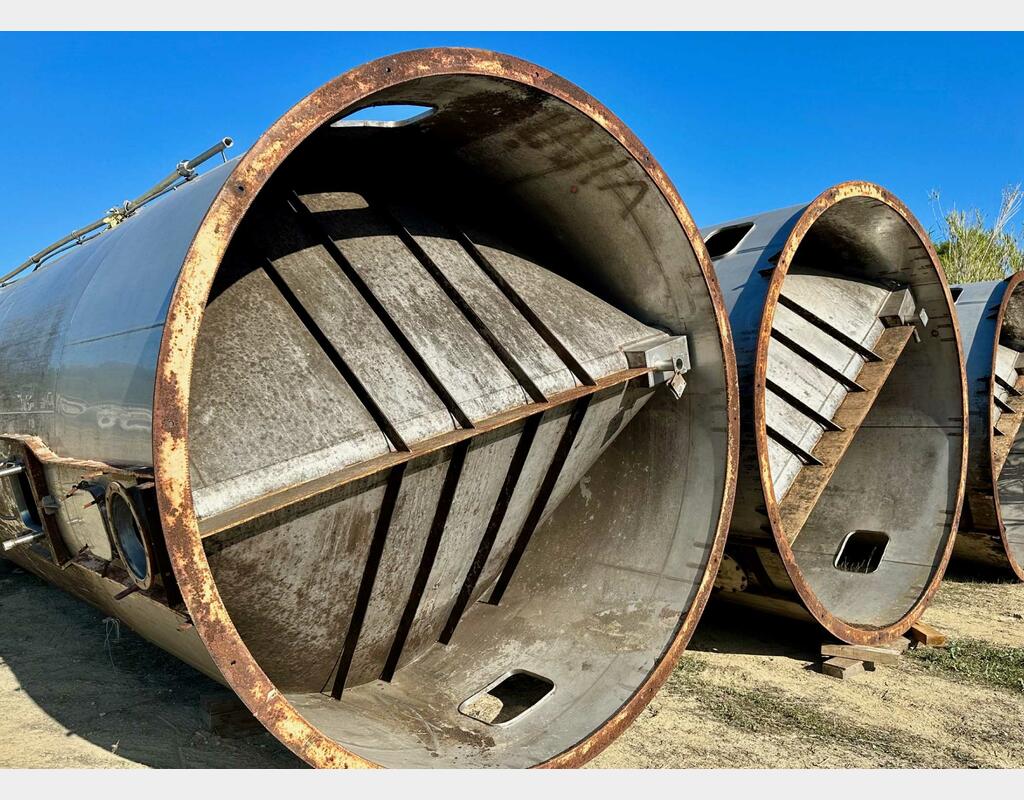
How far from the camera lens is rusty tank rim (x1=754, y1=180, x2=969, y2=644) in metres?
4.41

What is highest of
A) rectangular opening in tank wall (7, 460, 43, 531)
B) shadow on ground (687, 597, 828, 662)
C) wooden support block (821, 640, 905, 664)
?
rectangular opening in tank wall (7, 460, 43, 531)

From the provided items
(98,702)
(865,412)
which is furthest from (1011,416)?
(98,702)

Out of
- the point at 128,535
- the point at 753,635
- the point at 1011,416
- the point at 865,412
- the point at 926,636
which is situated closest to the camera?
the point at 128,535

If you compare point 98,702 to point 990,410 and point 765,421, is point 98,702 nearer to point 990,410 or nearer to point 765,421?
point 765,421

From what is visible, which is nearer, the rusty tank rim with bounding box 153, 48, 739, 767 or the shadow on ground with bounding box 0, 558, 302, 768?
the rusty tank rim with bounding box 153, 48, 739, 767

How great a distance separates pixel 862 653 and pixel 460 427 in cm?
348

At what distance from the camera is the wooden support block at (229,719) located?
361 cm

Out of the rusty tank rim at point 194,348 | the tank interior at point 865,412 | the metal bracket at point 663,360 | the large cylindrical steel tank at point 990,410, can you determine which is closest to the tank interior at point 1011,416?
the large cylindrical steel tank at point 990,410

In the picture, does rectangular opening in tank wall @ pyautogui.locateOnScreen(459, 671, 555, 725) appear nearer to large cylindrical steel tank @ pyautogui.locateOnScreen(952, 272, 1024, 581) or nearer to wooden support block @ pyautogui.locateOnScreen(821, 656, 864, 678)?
wooden support block @ pyautogui.locateOnScreen(821, 656, 864, 678)

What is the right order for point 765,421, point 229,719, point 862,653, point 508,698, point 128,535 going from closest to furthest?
point 128,535 < point 229,719 < point 508,698 < point 765,421 < point 862,653

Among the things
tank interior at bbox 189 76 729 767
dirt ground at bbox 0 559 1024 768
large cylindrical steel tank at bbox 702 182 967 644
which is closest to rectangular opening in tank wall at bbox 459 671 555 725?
tank interior at bbox 189 76 729 767

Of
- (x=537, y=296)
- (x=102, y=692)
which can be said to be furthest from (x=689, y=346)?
(x=102, y=692)

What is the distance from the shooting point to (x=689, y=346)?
166 inches

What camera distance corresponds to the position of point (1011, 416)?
7988 mm
